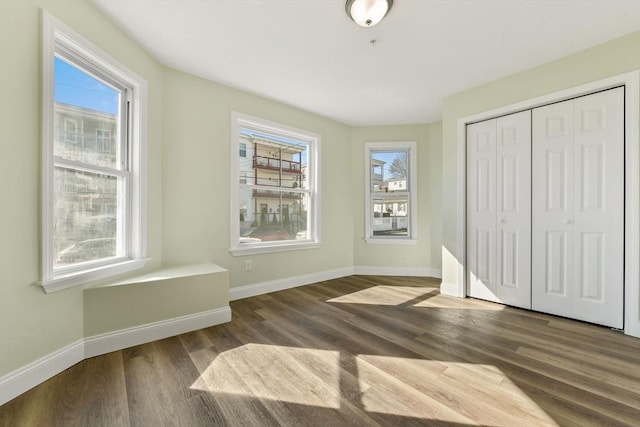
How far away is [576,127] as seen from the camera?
8.38 ft

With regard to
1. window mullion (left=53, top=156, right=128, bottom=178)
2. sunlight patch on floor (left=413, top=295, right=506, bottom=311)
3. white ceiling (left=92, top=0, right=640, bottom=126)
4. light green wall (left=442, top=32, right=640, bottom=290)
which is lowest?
sunlight patch on floor (left=413, top=295, right=506, bottom=311)

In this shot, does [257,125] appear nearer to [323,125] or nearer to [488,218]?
A: [323,125]

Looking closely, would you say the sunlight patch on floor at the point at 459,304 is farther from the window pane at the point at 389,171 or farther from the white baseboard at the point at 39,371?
the white baseboard at the point at 39,371

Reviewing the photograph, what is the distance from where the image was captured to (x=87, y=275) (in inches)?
76.1

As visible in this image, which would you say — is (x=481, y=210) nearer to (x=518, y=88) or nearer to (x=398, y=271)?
(x=518, y=88)

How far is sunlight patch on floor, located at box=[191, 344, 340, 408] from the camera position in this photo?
154cm

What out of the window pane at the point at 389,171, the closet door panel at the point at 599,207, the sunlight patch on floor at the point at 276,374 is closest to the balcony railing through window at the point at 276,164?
the window pane at the point at 389,171

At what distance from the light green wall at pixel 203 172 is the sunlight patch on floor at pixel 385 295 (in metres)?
0.95

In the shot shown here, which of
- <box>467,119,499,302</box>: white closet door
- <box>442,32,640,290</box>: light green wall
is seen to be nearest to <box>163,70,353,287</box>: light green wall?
<box>442,32,640,290</box>: light green wall

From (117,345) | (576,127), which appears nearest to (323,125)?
(576,127)

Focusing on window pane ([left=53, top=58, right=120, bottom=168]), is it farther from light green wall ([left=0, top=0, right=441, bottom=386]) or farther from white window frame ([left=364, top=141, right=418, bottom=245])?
white window frame ([left=364, top=141, right=418, bottom=245])

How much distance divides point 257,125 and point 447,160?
253 cm

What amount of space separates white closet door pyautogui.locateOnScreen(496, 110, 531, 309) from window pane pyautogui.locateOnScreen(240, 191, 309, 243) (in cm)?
255

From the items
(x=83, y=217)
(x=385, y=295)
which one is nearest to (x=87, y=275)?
(x=83, y=217)
